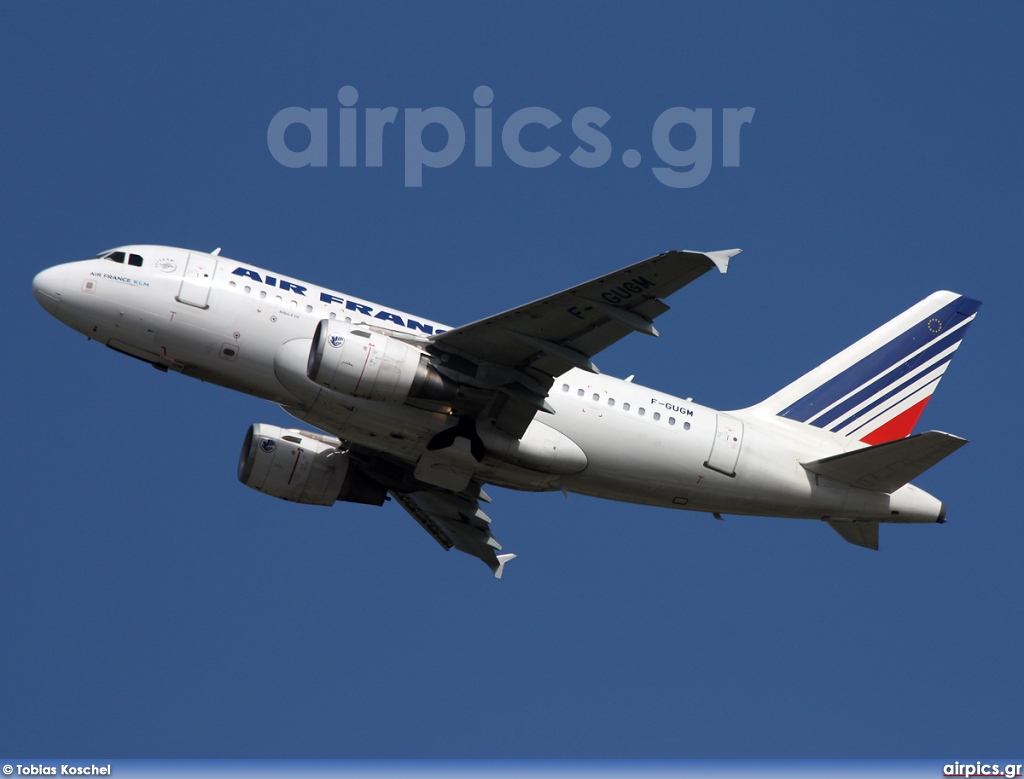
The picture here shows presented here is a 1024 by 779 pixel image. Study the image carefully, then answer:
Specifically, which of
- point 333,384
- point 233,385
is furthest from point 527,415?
point 233,385

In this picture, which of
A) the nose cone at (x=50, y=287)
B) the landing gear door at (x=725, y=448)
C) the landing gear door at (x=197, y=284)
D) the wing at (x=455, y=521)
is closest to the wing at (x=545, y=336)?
the landing gear door at (x=725, y=448)

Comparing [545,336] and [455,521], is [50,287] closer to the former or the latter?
[545,336]

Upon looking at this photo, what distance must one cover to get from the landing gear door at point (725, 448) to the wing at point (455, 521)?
824 cm

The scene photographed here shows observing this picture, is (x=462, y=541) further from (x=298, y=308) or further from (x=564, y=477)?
(x=298, y=308)

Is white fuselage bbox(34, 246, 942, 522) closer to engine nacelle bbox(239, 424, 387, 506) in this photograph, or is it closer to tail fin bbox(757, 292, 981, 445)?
tail fin bbox(757, 292, 981, 445)

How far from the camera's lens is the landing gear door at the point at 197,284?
33.9 meters

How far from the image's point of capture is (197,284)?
112 ft

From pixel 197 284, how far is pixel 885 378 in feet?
67.6

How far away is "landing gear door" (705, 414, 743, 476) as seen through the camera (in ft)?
119

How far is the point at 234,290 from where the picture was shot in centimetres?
3406

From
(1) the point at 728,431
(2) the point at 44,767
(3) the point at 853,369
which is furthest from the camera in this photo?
(3) the point at 853,369

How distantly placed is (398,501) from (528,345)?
10.3m

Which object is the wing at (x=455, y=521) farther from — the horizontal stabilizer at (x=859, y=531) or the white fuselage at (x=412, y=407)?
the horizontal stabilizer at (x=859, y=531)

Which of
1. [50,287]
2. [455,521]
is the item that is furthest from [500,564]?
[50,287]
